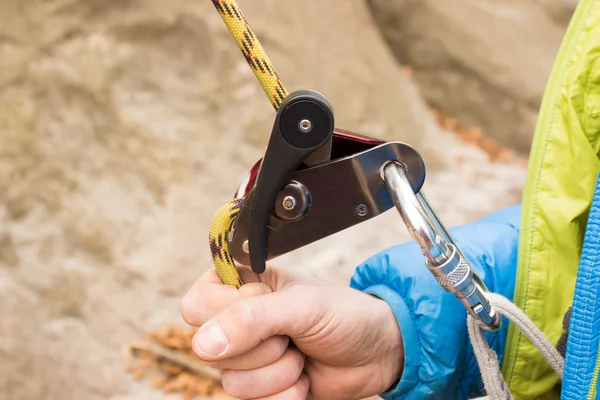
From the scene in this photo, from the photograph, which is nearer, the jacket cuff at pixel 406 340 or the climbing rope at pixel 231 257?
the climbing rope at pixel 231 257

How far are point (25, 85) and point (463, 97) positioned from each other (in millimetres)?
2515

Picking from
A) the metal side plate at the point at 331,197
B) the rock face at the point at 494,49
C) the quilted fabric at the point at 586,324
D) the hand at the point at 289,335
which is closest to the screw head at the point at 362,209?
the metal side plate at the point at 331,197

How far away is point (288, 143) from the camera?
579 mm

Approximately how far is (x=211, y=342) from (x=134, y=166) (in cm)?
160

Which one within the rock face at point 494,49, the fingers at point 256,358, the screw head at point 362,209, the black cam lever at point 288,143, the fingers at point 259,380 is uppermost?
the rock face at point 494,49

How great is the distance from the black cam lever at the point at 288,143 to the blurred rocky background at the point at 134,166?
1306mm

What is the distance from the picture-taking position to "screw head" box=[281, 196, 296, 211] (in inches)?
23.7

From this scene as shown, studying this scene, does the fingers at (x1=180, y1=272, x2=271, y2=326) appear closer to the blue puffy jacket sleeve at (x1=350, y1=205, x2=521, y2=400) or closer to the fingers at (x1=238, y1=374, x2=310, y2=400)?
the fingers at (x1=238, y1=374, x2=310, y2=400)

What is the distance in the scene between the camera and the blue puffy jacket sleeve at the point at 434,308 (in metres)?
0.80

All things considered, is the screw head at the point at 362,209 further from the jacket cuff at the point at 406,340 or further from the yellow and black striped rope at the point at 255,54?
the jacket cuff at the point at 406,340

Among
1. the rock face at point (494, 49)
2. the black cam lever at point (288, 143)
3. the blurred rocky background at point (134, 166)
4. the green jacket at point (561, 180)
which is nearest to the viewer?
the black cam lever at point (288, 143)

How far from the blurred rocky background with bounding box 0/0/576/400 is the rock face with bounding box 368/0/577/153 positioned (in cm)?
90

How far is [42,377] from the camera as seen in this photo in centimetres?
172

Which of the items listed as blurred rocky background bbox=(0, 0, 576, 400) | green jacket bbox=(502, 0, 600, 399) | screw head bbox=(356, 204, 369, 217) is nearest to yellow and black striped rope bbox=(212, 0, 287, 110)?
screw head bbox=(356, 204, 369, 217)
